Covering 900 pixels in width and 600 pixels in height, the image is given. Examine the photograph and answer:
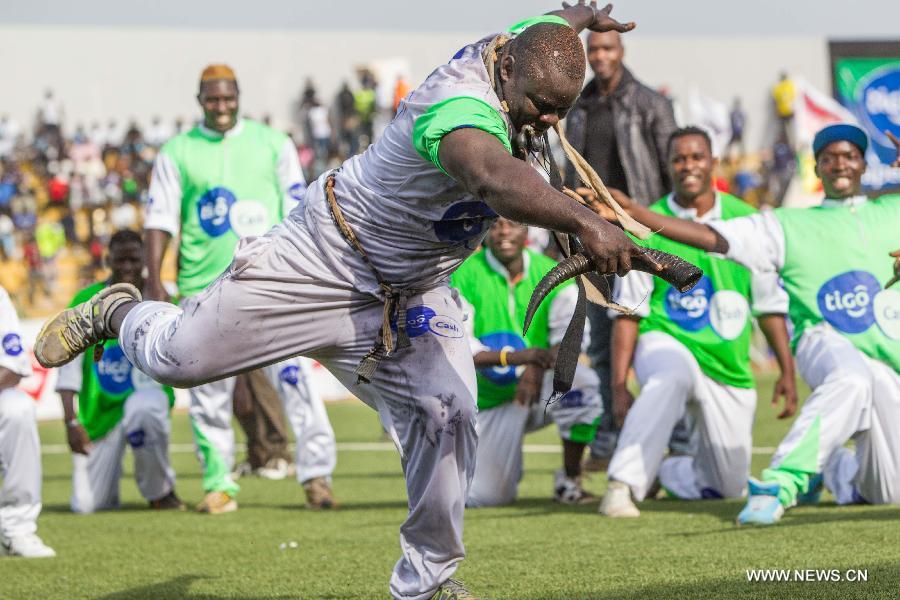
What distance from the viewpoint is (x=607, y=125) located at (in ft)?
30.5

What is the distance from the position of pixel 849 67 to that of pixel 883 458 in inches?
835

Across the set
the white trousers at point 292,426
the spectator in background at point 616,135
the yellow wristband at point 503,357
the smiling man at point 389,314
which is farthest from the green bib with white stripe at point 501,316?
A: the smiling man at point 389,314

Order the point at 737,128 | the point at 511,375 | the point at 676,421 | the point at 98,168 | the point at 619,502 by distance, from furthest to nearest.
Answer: the point at 737,128
the point at 98,168
the point at 511,375
the point at 676,421
the point at 619,502

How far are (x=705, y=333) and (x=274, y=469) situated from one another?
452 centimetres

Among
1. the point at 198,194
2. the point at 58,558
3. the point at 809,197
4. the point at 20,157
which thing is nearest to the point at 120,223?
the point at 20,157

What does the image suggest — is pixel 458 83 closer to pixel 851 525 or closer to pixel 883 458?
pixel 851 525

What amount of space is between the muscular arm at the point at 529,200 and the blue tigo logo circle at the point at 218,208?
497cm

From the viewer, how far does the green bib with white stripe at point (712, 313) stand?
8117 millimetres

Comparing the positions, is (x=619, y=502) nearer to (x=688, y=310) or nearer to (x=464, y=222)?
(x=688, y=310)

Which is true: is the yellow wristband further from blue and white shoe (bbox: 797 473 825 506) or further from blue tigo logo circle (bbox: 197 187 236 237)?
blue tigo logo circle (bbox: 197 187 236 237)

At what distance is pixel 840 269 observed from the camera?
7.37m

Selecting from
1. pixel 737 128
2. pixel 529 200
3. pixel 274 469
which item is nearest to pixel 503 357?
pixel 274 469

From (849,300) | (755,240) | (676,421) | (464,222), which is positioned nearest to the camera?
(464,222)

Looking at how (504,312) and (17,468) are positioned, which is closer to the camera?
(17,468)
